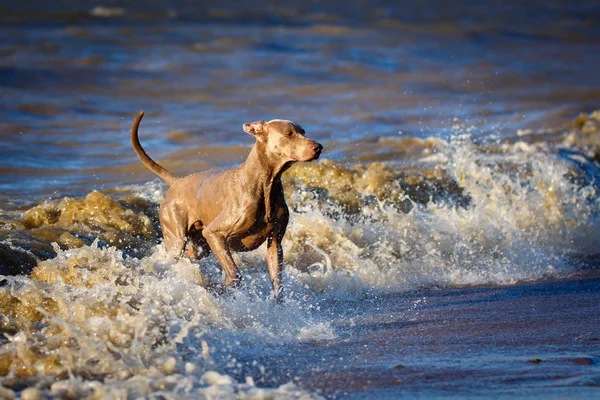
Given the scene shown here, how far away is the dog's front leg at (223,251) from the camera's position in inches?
272

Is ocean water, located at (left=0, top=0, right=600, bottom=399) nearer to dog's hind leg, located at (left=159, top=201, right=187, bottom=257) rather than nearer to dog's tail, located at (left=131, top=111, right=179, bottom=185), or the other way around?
dog's hind leg, located at (left=159, top=201, right=187, bottom=257)

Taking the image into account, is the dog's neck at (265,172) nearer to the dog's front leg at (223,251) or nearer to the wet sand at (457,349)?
the dog's front leg at (223,251)

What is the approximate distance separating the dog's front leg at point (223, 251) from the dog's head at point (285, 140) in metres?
0.71

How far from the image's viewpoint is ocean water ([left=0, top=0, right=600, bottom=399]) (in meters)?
5.43

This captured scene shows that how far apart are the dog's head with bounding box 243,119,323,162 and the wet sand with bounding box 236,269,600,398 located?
127cm

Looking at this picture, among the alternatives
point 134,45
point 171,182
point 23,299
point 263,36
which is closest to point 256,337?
point 23,299

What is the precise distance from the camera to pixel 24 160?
45.5 ft

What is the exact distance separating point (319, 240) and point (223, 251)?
236 cm

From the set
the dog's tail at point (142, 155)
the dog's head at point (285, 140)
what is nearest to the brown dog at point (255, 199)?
the dog's head at point (285, 140)

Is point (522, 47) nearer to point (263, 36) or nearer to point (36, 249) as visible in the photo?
point (263, 36)

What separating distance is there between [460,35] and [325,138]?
21.9 meters

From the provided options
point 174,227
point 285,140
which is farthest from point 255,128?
point 174,227

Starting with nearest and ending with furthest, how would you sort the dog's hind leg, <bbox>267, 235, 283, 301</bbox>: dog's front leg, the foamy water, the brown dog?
the foamy water, the brown dog, <bbox>267, 235, 283, 301</bbox>: dog's front leg, the dog's hind leg

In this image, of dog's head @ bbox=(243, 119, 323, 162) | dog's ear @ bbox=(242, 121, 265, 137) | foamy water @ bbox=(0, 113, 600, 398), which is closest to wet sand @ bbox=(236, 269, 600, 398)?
foamy water @ bbox=(0, 113, 600, 398)
